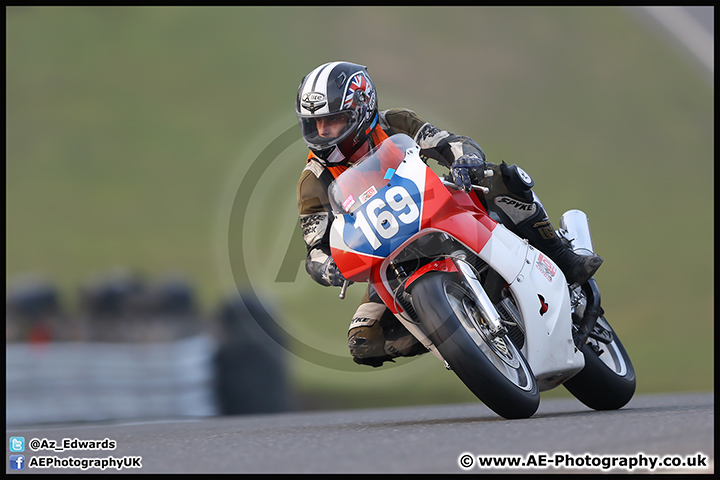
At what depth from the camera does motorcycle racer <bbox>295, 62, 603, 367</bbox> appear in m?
4.45

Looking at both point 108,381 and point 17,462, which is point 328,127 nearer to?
point 17,462

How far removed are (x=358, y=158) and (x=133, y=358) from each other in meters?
3.90

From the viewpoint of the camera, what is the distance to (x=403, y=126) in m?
4.91

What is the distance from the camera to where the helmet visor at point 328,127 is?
14.6ft

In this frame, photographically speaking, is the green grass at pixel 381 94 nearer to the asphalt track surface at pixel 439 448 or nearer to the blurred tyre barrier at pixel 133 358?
the blurred tyre barrier at pixel 133 358

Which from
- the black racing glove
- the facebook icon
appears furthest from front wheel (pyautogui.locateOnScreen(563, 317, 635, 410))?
the facebook icon

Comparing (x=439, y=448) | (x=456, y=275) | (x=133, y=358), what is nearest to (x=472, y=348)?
(x=456, y=275)

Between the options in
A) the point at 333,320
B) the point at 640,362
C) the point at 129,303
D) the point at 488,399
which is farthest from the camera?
the point at 333,320

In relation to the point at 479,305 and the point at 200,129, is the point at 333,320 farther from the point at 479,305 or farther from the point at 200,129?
the point at 479,305

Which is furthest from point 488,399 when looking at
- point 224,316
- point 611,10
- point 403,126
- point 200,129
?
point 611,10

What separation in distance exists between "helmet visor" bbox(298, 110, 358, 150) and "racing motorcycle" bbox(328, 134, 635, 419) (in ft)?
0.74

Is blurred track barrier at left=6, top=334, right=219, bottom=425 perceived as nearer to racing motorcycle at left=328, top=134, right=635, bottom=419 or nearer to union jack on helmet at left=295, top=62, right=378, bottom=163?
union jack on helmet at left=295, top=62, right=378, bottom=163

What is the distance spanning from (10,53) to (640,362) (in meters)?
15.8

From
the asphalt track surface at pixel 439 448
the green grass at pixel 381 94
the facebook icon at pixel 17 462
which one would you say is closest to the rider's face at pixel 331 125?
the asphalt track surface at pixel 439 448
